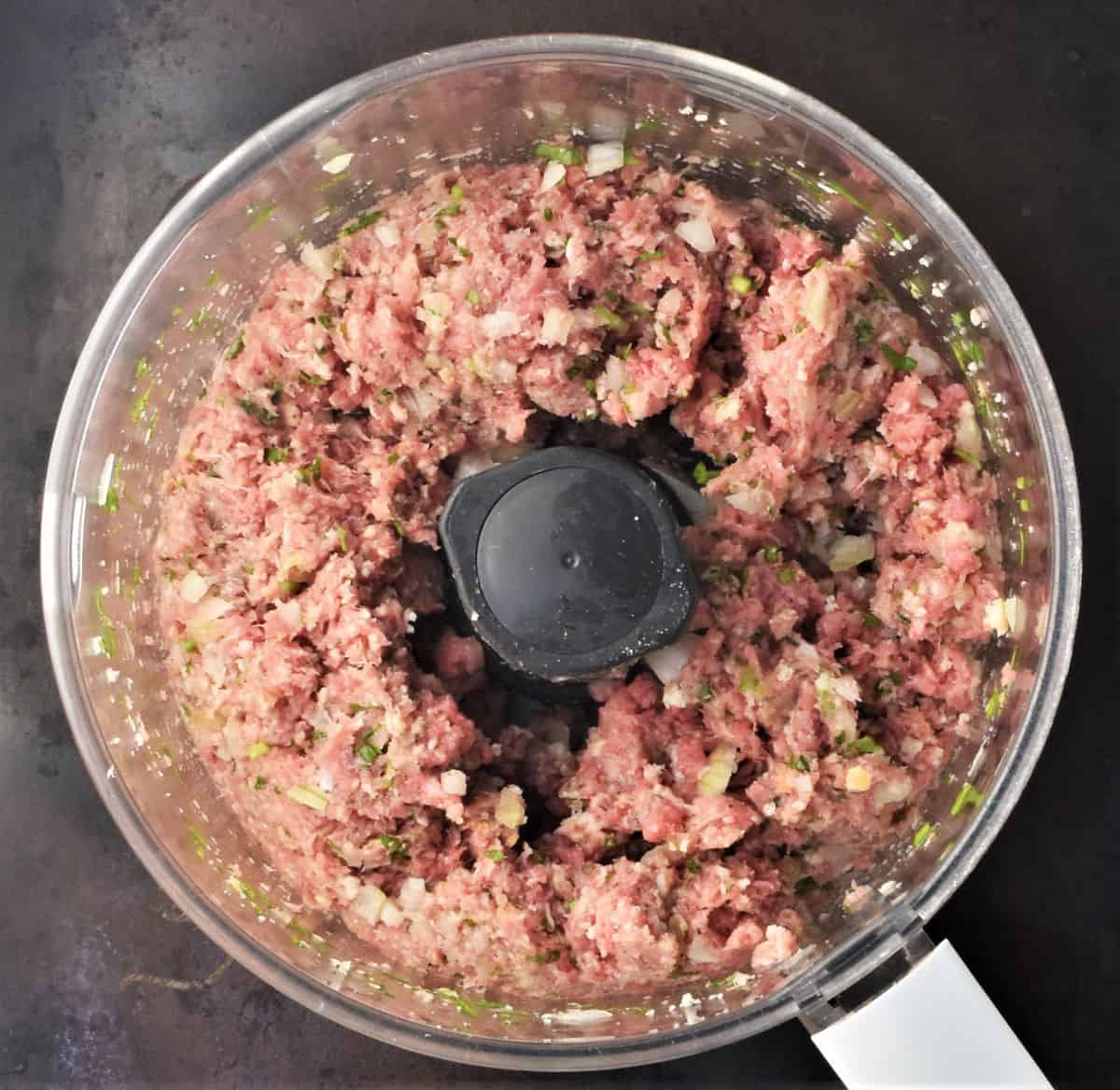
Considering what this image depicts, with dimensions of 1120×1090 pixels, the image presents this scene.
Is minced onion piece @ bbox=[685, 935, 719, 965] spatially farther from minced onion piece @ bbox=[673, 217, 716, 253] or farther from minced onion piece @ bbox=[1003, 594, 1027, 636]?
minced onion piece @ bbox=[673, 217, 716, 253]

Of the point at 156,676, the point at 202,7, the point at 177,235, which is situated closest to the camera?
the point at 177,235

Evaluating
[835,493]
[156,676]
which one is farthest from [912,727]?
[156,676]

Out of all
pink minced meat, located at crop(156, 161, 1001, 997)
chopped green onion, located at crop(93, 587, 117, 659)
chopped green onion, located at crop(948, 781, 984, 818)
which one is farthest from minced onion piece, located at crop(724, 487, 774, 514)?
chopped green onion, located at crop(93, 587, 117, 659)

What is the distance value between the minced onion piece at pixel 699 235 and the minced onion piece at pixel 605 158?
179mm

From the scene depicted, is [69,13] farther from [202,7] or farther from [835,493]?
[835,493]

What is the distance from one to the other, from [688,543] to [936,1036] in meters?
0.84

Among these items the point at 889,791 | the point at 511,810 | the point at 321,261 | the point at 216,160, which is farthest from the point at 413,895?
the point at 216,160

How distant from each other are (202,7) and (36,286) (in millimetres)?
598

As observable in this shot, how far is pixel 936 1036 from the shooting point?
66.0 inches

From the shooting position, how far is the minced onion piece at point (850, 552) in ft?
6.04

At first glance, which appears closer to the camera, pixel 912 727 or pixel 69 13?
pixel 912 727

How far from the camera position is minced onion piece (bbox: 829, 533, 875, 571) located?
6.04 ft

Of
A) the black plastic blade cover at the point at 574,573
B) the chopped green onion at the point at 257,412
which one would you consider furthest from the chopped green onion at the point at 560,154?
the chopped green onion at the point at 257,412

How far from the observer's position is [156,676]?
6.23 ft
